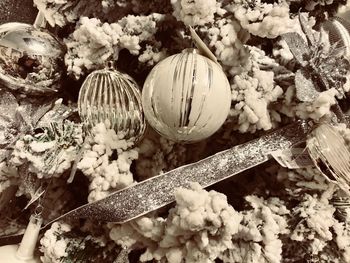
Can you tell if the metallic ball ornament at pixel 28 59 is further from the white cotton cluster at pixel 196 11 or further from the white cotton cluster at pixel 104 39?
the white cotton cluster at pixel 196 11

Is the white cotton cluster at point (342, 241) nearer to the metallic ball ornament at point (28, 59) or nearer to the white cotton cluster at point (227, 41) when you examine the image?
the white cotton cluster at point (227, 41)

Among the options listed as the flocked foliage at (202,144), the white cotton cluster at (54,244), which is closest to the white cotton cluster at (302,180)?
the flocked foliage at (202,144)

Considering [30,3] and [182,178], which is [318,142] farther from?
[30,3]

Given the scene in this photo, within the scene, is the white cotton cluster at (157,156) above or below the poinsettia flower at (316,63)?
below

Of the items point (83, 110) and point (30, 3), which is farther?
point (30, 3)

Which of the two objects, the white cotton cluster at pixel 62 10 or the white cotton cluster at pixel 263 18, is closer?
the white cotton cluster at pixel 263 18

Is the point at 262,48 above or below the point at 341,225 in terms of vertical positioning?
above

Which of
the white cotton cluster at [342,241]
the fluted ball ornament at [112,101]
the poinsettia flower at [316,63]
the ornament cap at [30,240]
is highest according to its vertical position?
the poinsettia flower at [316,63]

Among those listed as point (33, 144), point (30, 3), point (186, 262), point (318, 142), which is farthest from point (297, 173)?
point (30, 3)
